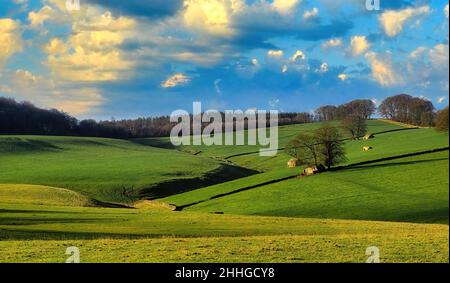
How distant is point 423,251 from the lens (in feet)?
67.1

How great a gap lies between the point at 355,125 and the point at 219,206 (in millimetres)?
51584

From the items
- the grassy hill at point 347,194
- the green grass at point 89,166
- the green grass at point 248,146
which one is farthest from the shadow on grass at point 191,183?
the green grass at point 248,146

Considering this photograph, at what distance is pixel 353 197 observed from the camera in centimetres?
6134

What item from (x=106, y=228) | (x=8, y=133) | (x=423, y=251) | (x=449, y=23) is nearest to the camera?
(x=449, y=23)

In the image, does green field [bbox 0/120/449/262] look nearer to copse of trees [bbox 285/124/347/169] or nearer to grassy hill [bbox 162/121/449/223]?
grassy hill [bbox 162/121/449/223]

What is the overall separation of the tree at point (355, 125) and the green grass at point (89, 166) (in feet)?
98.5

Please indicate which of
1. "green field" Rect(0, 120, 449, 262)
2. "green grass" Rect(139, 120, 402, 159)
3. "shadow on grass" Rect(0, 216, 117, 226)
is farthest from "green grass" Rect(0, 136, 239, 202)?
"shadow on grass" Rect(0, 216, 117, 226)

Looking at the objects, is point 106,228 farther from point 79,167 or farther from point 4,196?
point 79,167

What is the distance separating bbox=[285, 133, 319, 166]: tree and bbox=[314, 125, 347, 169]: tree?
2.98 ft

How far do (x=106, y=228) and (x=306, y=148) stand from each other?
50.5 meters

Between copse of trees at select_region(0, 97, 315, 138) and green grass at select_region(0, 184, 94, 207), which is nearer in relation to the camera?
green grass at select_region(0, 184, 94, 207)

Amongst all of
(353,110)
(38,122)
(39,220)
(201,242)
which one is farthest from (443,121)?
(38,122)

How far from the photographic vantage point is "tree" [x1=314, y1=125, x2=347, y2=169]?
79.1 meters

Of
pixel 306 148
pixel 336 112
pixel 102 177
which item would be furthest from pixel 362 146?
pixel 102 177
